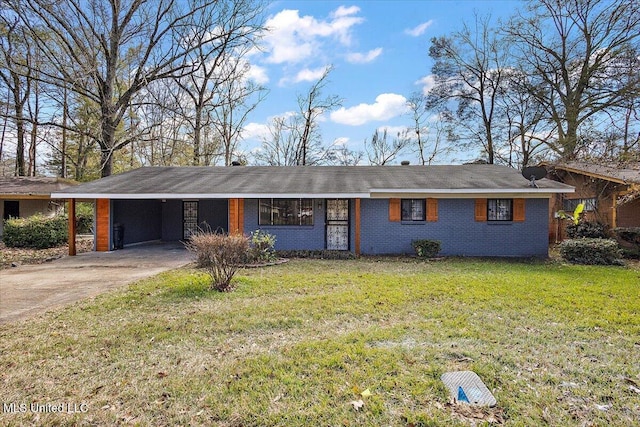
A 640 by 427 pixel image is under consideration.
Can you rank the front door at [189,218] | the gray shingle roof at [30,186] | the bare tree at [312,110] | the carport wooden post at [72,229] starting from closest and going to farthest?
1. the carport wooden post at [72,229]
2. the front door at [189,218]
3. the gray shingle roof at [30,186]
4. the bare tree at [312,110]

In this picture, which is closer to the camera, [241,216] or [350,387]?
[350,387]

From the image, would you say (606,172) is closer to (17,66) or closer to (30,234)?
(30,234)

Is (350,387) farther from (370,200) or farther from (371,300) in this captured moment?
(370,200)

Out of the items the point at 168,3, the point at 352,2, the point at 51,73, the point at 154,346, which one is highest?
→ the point at 168,3

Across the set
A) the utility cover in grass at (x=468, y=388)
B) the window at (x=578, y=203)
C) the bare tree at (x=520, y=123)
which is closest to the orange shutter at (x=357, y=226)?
the utility cover in grass at (x=468, y=388)

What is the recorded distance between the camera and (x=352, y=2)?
13820mm

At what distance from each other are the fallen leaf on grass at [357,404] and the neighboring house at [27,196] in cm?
1815

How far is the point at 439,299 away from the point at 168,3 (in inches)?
759

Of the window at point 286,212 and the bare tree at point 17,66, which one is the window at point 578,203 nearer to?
the window at point 286,212

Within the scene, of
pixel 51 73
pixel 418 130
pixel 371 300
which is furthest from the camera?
pixel 418 130

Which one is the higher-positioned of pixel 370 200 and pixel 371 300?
pixel 370 200

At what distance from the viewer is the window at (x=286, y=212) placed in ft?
38.4

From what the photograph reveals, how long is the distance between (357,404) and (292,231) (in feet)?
29.5

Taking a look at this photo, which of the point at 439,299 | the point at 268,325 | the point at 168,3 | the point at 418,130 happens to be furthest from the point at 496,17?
the point at 268,325
